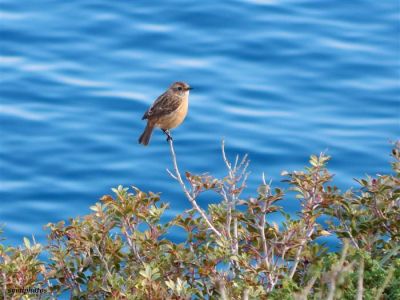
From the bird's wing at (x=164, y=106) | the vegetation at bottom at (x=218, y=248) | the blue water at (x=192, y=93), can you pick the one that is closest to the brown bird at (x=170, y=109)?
the bird's wing at (x=164, y=106)

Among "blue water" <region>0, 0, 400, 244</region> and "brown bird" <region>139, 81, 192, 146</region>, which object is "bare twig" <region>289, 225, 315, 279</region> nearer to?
"brown bird" <region>139, 81, 192, 146</region>

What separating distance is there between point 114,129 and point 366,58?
339 centimetres

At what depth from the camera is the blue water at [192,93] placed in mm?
13000

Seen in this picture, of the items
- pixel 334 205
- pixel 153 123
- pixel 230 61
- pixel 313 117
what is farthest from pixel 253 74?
pixel 334 205

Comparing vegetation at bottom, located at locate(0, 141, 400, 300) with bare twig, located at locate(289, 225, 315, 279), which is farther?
bare twig, located at locate(289, 225, 315, 279)

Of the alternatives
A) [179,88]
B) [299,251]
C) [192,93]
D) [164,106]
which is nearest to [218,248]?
[299,251]

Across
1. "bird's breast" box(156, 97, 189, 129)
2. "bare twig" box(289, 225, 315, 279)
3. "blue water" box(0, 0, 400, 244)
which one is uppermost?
"blue water" box(0, 0, 400, 244)

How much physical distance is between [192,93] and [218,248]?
25.9 ft

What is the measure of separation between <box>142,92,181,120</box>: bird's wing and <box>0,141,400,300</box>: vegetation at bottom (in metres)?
2.83

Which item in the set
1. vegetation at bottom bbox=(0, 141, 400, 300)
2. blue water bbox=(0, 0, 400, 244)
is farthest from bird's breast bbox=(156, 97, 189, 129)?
vegetation at bottom bbox=(0, 141, 400, 300)

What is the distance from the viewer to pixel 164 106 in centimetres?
991

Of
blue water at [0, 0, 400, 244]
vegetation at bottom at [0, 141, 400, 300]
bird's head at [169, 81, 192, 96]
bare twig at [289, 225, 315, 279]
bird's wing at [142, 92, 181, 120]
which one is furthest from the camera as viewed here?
blue water at [0, 0, 400, 244]

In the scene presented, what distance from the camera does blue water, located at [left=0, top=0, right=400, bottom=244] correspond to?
1300cm

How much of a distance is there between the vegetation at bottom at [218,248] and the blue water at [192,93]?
5.14 metres
